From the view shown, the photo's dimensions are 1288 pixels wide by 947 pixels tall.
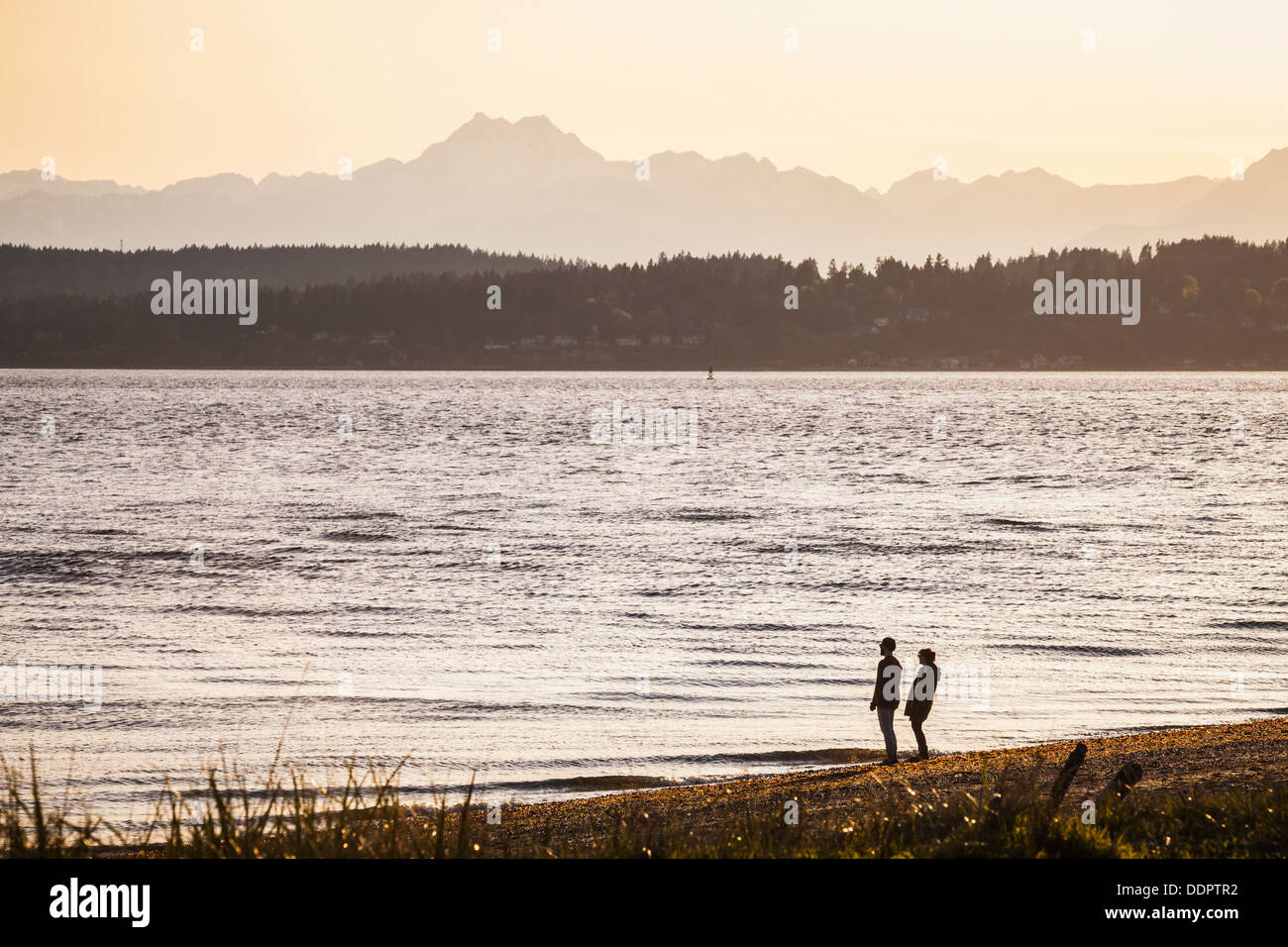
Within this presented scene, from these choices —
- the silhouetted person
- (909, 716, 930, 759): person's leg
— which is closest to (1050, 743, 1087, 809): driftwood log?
the silhouetted person

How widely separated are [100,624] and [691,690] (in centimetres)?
1660

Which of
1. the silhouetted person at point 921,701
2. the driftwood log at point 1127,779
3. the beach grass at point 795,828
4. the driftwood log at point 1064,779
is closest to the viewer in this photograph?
the beach grass at point 795,828

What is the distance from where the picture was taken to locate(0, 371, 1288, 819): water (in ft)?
64.2

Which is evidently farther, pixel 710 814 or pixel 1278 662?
pixel 1278 662

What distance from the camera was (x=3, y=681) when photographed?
23.5 meters

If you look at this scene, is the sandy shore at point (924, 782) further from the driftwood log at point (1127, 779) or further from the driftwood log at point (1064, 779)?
the driftwood log at point (1064, 779)

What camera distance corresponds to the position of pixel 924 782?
46.4 feet

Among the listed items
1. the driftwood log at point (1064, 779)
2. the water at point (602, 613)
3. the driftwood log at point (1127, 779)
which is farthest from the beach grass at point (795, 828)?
the water at point (602, 613)

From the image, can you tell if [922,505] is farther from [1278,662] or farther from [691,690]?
→ [691,690]

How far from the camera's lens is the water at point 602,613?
19.6m

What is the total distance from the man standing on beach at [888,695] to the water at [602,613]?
1595 millimetres

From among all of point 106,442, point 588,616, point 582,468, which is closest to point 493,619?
point 588,616

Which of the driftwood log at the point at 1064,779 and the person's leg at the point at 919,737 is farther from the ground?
the driftwood log at the point at 1064,779
